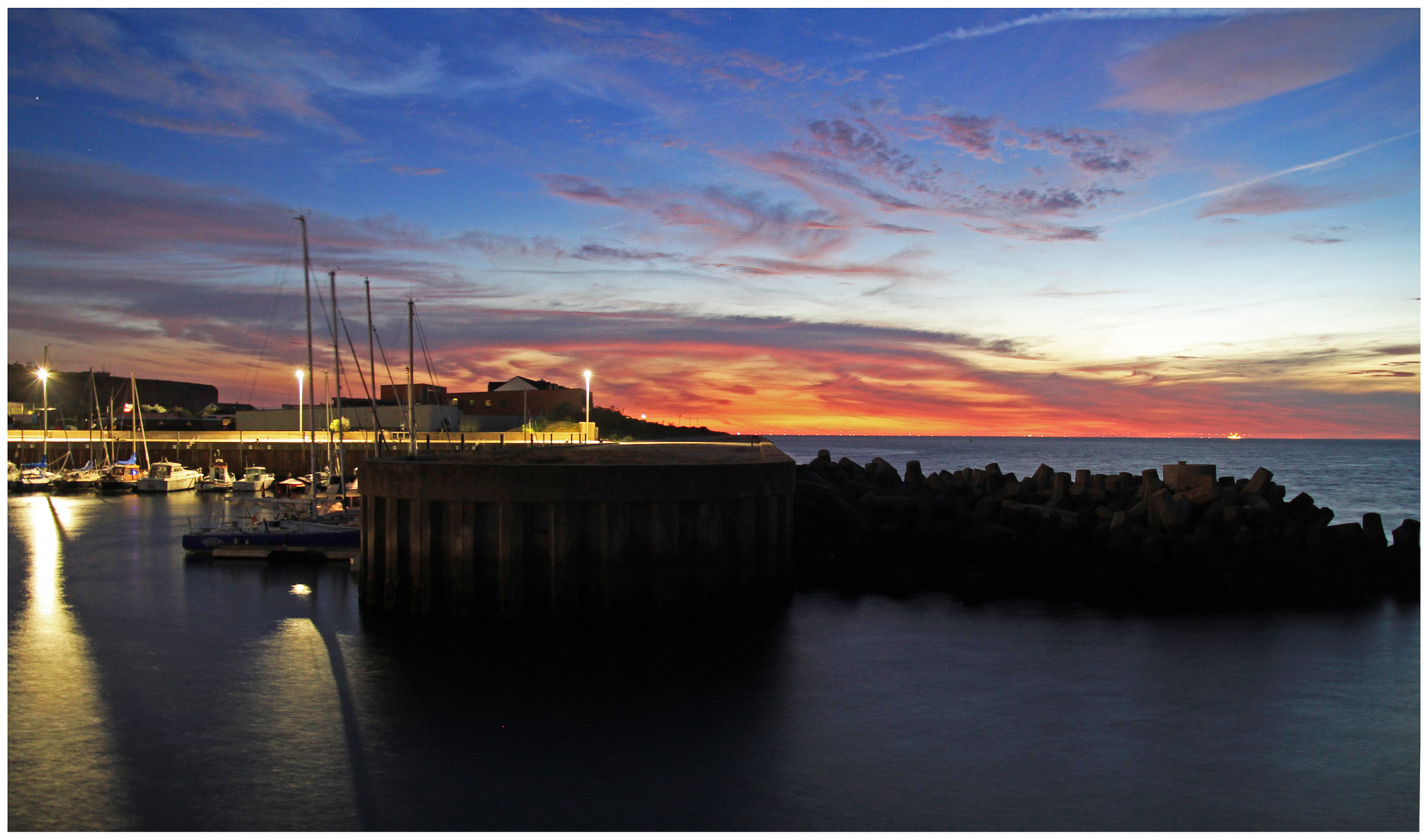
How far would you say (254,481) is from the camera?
6562 cm

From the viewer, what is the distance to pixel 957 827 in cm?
1103

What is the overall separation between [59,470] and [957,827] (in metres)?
81.9

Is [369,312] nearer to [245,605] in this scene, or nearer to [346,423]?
[245,605]

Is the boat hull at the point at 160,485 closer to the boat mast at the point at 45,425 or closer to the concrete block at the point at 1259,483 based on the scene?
the boat mast at the point at 45,425

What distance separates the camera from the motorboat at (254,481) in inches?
2544

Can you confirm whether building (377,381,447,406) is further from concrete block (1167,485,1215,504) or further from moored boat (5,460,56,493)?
concrete block (1167,485,1215,504)

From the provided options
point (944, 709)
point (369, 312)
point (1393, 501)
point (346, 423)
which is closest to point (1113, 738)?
point (944, 709)

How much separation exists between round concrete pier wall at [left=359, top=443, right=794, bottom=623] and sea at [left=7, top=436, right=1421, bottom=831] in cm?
73

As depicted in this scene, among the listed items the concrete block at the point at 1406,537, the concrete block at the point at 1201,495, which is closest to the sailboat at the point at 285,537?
the concrete block at the point at 1201,495

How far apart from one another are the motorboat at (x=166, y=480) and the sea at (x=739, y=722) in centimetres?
4631

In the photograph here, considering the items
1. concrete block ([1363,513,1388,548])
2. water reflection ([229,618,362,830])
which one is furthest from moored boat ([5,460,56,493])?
concrete block ([1363,513,1388,548])

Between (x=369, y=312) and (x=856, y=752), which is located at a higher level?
(x=369, y=312)

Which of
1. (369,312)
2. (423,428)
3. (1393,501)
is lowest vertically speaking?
(1393,501)

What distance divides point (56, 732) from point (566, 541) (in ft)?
26.8
